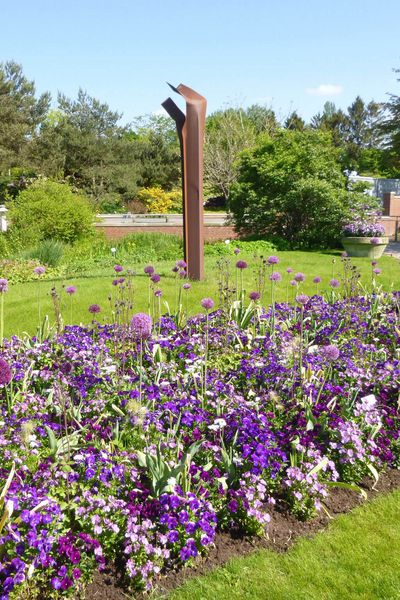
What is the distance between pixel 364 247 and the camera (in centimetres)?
1391

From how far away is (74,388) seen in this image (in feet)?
12.3

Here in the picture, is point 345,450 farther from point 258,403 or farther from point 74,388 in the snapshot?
point 74,388

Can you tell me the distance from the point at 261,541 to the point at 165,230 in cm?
1715

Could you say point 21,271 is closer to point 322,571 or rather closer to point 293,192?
point 293,192

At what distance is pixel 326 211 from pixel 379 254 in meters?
2.35

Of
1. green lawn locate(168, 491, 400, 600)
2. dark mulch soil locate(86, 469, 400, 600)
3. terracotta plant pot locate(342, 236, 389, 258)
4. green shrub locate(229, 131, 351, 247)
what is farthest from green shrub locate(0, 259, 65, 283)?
green lawn locate(168, 491, 400, 600)

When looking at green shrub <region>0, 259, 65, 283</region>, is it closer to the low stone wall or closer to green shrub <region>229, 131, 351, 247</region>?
green shrub <region>229, 131, 351, 247</region>

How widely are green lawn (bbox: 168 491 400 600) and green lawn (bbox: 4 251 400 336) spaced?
140 inches

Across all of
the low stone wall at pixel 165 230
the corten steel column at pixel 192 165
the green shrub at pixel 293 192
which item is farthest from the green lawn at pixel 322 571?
the low stone wall at pixel 165 230

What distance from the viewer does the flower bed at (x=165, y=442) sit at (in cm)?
244

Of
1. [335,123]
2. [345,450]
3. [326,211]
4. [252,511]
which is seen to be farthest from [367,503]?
[335,123]

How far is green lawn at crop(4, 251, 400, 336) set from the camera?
7199 mm

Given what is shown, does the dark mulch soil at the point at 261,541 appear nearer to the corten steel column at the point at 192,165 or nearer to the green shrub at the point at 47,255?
the corten steel column at the point at 192,165

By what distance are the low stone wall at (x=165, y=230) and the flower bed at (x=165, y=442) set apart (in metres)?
14.9
